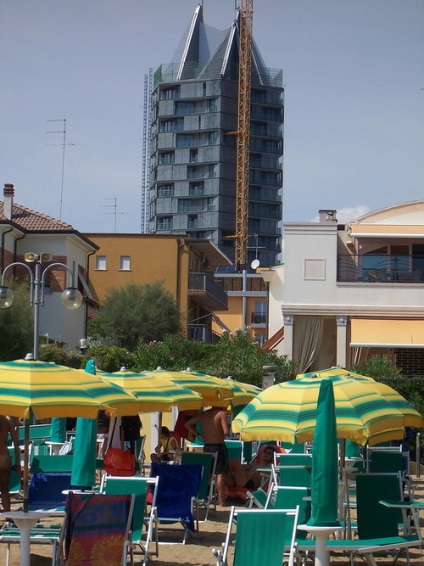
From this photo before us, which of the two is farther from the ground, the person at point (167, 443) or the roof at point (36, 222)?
the roof at point (36, 222)

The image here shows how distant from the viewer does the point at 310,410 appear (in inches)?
Result: 439

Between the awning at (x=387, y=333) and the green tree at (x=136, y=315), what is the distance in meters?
22.2

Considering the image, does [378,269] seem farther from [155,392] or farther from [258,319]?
[258,319]

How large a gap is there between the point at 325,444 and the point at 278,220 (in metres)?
127

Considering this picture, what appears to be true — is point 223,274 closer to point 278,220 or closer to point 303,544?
point 278,220

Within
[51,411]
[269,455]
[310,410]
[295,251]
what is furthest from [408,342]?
[51,411]

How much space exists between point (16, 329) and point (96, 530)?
103ft

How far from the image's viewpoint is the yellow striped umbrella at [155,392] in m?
14.1

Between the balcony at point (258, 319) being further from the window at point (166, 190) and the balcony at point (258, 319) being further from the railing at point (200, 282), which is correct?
the window at point (166, 190)

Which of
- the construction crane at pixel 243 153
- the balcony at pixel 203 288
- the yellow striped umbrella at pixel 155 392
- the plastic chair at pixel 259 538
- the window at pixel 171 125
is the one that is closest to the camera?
the plastic chair at pixel 259 538

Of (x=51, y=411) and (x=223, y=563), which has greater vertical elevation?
(x=51, y=411)

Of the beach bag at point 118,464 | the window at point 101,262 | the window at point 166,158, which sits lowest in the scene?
the beach bag at point 118,464

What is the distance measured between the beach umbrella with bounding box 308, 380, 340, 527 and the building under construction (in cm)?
11963

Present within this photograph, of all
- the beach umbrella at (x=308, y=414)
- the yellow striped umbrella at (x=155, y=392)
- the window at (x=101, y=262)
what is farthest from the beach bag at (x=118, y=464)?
the window at (x=101, y=262)
